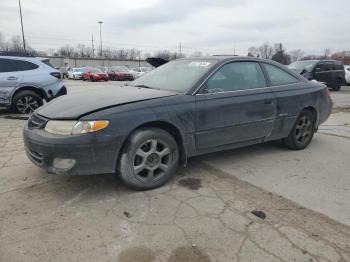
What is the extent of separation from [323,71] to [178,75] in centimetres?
1352

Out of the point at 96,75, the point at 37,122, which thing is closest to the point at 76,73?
the point at 96,75

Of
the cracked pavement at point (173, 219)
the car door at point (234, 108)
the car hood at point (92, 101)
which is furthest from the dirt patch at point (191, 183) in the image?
the car hood at point (92, 101)

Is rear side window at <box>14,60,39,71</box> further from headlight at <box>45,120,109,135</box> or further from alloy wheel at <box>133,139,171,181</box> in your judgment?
alloy wheel at <box>133,139,171,181</box>

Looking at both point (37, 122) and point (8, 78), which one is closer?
point (37, 122)

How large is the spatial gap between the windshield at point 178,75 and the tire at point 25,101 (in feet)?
15.9

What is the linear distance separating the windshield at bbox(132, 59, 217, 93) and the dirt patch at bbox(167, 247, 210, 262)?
1928mm

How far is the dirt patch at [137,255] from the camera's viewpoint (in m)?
2.48

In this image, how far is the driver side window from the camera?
4.14m

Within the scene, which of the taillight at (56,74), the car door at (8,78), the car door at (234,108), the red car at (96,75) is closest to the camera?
the car door at (234,108)

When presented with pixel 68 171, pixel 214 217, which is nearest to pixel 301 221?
pixel 214 217

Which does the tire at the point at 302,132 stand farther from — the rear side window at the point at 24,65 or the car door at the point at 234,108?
the rear side window at the point at 24,65

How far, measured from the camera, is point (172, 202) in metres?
3.39

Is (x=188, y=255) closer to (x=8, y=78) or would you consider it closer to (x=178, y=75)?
(x=178, y=75)

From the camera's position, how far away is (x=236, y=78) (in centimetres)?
442
